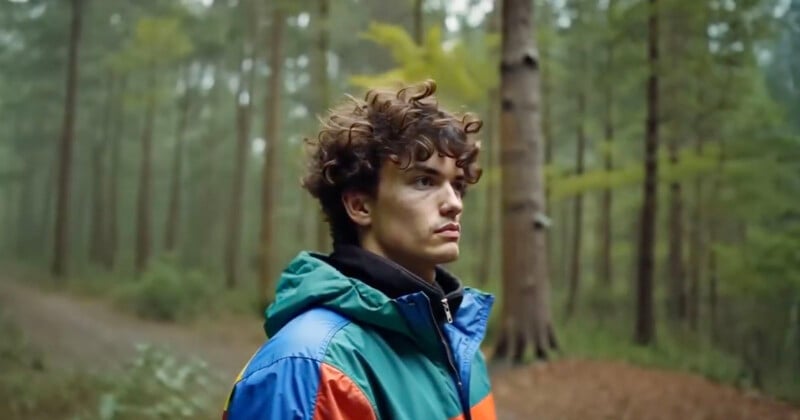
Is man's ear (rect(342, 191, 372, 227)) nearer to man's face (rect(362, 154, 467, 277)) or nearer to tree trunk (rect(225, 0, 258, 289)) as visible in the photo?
man's face (rect(362, 154, 467, 277))

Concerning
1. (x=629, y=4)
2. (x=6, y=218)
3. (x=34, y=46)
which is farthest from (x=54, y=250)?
(x=629, y=4)

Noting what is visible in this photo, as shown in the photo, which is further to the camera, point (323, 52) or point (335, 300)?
point (323, 52)

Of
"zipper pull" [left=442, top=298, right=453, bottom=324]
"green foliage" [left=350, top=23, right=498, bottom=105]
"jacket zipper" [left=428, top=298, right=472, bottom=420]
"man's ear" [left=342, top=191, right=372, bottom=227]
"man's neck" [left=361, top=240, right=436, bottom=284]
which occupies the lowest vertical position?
"jacket zipper" [left=428, top=298, right=472, bottom=420]

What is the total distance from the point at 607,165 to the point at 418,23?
12.6 ft

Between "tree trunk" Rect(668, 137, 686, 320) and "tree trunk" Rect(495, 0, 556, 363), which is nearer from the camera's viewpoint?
"tree trunk" Rect(495, 0, 556, 363)

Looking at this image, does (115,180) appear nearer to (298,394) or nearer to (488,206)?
(488,206)

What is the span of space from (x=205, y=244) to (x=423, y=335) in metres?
19.2

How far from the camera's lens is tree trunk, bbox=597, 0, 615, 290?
9499 millimetres

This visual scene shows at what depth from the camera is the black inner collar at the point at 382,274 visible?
1462 mm

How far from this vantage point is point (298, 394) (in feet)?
3.85

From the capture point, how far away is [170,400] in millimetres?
4426

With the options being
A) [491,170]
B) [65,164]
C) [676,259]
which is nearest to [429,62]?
[491,170]

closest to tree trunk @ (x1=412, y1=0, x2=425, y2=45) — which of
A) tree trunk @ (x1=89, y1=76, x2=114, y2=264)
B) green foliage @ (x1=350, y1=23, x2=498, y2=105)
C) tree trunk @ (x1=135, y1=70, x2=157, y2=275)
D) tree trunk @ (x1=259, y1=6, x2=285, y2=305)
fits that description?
green foliage @ (x1=350, y1=23, x2=498, y2=105)

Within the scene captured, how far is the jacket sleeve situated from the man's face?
40cm
